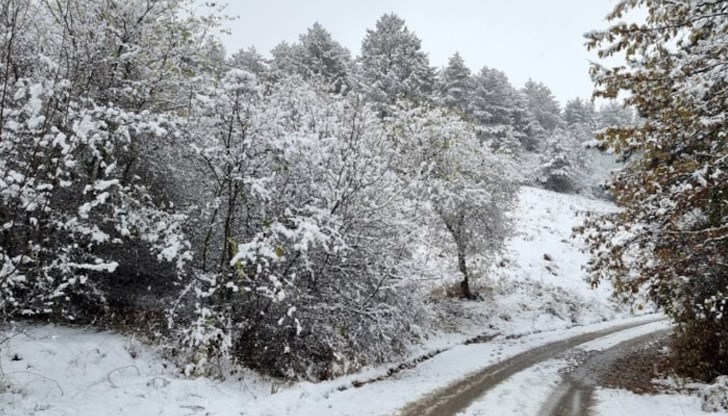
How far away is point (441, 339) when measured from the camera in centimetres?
1666

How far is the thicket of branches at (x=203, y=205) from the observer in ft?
26.4

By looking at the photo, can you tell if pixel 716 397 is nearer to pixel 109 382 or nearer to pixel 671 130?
pixel 671 130

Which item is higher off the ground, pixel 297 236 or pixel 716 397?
pixel 297 236

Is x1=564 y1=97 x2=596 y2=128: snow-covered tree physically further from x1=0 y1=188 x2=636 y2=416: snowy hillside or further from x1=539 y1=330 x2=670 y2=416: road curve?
x1=0 y1=188 x2=636 y2=416: snowy hillside

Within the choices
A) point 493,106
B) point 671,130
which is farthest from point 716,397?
point 493,106

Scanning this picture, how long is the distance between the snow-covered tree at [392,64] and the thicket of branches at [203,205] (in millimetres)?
25382

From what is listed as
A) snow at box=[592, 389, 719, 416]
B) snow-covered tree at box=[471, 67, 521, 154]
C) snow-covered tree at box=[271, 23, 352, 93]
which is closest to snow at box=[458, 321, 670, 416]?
snow at box=[592, 389, 719, 416]

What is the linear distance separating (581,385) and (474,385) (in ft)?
9.13

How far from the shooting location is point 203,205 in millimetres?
Answer: 10211

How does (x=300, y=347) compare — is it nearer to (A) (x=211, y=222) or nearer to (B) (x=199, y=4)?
(A) (x=211, y=222)

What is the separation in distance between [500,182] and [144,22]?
1570cm

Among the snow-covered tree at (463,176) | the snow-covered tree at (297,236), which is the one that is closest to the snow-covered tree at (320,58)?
the snow-covered tree at (463,176)

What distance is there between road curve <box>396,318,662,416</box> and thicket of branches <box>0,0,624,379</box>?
192cm

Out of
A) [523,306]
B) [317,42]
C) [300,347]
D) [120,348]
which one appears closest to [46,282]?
[120,348]
